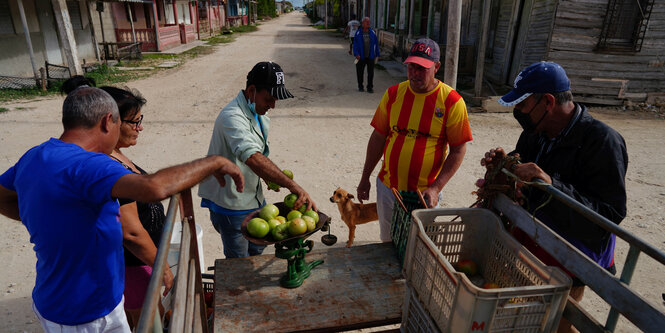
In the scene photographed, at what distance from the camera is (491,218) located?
2209 mm

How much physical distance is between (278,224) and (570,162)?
1752 mm

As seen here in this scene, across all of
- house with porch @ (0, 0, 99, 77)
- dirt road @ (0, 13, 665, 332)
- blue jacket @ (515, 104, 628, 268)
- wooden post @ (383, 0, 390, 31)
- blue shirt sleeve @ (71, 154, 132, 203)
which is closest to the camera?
blue shirt sleeve @ (71, 154, 132, 203)

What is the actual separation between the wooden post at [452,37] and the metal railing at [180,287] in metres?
8.07

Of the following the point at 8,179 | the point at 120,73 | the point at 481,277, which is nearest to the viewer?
the point at 8,179

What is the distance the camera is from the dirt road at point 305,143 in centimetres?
417

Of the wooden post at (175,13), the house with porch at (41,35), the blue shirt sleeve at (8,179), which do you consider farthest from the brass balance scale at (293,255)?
the wooden post at (175,13)

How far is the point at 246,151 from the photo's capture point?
8.77 ft

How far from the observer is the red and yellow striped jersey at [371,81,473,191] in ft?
10.3

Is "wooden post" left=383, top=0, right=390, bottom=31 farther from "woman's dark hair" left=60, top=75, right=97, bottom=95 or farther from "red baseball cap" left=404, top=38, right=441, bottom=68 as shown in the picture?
"woman's dark hair" left=60, top=75, right=97, bottom=95

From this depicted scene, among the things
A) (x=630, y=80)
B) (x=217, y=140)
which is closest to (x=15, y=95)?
Result: (x=217, y=140)

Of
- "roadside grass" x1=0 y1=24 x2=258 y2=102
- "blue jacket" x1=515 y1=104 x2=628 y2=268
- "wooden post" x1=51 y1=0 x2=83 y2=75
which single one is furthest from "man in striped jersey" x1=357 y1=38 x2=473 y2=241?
"wooden post" x1=51 y1=0 x2=83 y2=75

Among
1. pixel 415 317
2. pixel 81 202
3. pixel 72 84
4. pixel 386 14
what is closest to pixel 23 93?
pixel 72 84

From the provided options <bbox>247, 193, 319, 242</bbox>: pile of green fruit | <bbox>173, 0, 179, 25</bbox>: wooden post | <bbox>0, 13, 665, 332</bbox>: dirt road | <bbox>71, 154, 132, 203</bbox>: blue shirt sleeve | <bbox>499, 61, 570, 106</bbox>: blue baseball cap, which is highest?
<bbox>173, 0, 179, 25</bbox>: wooden post

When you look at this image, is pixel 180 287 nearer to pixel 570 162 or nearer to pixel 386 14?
pixel 570 162
